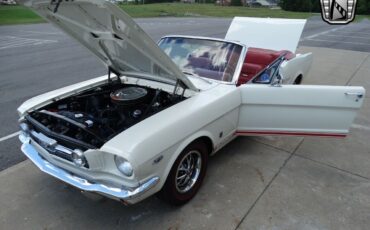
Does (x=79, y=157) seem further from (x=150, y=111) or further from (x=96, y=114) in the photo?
(x=150, y=111)

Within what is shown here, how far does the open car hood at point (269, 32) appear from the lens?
5.44 m

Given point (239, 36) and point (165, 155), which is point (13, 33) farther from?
point (165, 155)

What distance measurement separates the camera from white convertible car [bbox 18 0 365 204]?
2357 millimetres

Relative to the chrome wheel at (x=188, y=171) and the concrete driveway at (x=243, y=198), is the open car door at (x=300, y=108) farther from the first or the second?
the chrome wheel at (x=188, y=171)

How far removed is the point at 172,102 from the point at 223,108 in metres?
0.54

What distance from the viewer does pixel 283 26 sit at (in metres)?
5.50

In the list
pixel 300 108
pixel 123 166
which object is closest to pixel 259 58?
pixel 300 108

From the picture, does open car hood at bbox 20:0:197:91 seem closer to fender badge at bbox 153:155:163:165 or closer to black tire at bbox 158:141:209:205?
black tire at bbox 158:141:209:205

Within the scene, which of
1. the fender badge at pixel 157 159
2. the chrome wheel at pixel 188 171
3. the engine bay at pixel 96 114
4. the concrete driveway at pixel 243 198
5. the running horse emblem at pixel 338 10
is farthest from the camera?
the running horse emblem at pixel 338 10

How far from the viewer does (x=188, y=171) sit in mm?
3012

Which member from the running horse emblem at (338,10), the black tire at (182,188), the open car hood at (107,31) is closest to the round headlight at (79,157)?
the black tire at (182,188)

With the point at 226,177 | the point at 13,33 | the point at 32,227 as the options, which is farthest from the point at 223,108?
the point at 13,33

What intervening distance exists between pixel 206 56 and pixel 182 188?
165 centimetres

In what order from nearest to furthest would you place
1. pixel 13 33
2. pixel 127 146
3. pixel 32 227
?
pixel 127 146 < pixel 32 227 < pixel 13 33
